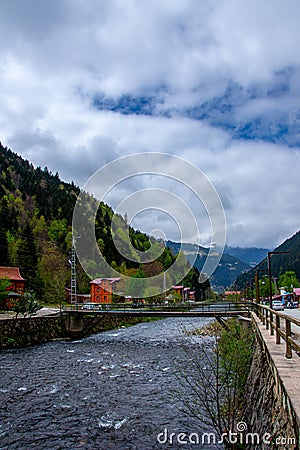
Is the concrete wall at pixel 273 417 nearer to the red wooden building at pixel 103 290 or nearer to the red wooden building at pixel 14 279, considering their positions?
the red wooden building at pixel 14 279

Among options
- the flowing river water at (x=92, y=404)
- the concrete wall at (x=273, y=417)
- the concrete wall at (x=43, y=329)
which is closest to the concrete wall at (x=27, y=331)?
the concrete wall at (x=43, y=329)

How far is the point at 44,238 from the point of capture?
332 feet

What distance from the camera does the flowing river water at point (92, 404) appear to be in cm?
1145

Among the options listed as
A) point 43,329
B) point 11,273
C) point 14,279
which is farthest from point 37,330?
point 11,273

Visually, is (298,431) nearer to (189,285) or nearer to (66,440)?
(66,440)

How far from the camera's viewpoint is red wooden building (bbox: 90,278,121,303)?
79562 millimetres

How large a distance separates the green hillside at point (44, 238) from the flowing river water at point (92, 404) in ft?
106

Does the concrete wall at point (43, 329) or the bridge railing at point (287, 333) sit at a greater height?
the bridge railing at point (287, 333)

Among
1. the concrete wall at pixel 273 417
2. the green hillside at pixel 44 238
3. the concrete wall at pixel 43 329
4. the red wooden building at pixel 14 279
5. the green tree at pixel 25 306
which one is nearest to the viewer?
the concrete wall at pixel 273 417

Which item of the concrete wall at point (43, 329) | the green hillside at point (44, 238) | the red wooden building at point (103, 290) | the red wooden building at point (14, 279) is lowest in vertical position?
the concrete wall at point (43, 329)

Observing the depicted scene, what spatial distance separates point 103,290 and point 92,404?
6642 centimetres

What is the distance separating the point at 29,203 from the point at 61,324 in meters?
89.3

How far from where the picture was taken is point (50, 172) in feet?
655

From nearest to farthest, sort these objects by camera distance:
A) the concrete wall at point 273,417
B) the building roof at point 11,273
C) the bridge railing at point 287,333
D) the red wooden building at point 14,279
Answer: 1. the concrete wall at point 273,417
2. the bridge railing at point 287,333
3. the red wooden building at point 14,279
4. the building roof at point 11,273
